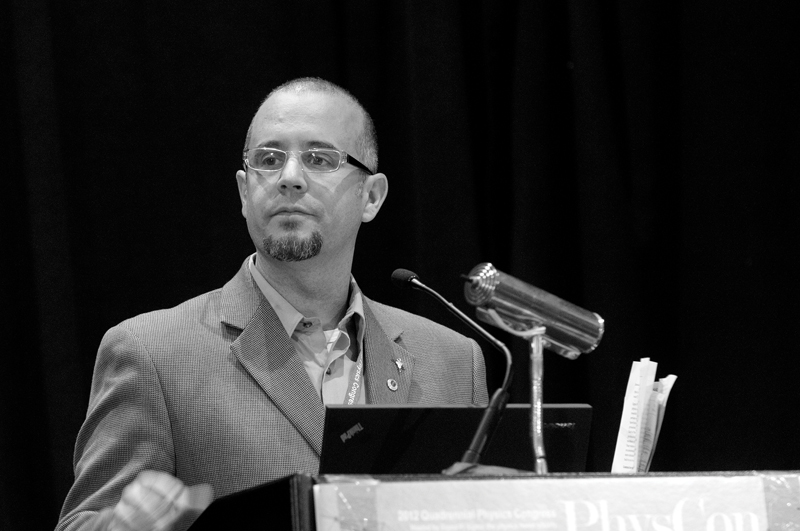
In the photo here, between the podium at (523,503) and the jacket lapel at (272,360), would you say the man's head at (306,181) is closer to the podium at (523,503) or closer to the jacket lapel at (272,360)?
the jacket lapel at (272,360)

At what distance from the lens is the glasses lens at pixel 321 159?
225 centimetres

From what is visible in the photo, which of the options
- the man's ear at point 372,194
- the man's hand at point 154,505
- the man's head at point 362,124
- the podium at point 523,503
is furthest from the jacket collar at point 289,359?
the podium at point 523,503

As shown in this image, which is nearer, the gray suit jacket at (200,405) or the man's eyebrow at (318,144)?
the gray suit jacket at (200,405)

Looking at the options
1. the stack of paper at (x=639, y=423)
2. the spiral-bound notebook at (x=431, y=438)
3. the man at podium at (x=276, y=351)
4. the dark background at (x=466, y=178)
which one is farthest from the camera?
the dark background at (x=466, y=178)

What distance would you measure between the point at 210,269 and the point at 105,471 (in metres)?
1.05

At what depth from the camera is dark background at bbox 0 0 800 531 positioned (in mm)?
2625

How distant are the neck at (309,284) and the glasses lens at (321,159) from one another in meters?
0.21

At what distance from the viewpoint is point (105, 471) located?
1.87 meters

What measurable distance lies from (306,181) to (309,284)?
246 mm

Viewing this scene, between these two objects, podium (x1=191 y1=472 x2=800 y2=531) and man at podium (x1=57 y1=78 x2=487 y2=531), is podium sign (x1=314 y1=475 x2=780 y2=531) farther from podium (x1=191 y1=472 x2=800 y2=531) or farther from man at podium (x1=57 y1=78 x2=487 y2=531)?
man at podium (x1=57 y1=78 x2=487 y2=531)

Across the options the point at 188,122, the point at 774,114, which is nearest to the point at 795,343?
the point at 774,114

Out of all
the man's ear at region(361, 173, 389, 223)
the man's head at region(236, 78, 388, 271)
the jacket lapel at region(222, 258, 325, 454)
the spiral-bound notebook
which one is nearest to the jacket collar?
the jacket lapel at region(222, 258, 325, 454)

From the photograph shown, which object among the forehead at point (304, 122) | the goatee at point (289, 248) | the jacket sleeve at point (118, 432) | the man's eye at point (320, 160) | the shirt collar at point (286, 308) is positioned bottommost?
the jacket sleeve at point (118, 432)

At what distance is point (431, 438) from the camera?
1.48 m
